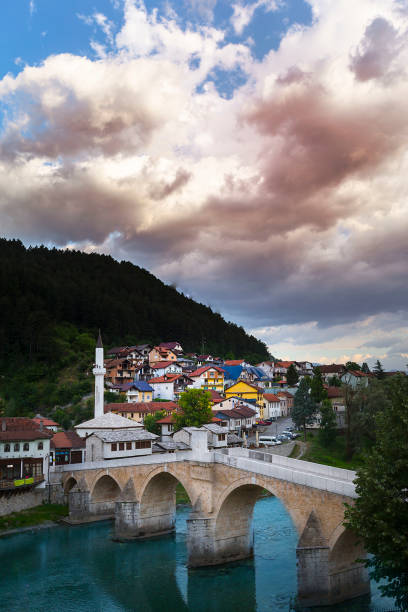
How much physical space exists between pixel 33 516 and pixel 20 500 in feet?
5.53

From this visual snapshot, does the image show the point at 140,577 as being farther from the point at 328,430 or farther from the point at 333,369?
the point at 333,369

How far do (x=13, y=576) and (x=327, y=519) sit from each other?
56.7ft

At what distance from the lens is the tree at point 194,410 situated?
52281 mm

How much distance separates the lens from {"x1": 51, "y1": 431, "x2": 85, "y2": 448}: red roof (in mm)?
43544

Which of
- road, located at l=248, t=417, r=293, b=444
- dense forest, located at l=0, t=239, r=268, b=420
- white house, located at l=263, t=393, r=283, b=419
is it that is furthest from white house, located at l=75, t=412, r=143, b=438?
white house, located at l=263, t=393, r=283, b=419

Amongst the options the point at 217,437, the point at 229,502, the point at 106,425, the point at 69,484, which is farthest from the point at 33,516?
the point at 229,502

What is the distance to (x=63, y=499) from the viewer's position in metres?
40.7

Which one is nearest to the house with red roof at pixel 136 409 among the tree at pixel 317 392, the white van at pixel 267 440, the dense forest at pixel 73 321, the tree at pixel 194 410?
the tree at pixel 194 410

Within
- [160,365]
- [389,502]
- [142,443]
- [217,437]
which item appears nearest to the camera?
[389,502]

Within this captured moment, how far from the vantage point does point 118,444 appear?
40.6 metres

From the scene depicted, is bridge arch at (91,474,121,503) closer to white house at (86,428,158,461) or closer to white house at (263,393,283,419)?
white house at (86,428,158,461)

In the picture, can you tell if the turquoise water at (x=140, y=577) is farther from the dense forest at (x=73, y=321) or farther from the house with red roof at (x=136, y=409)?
the dense forest at (x=73, y=321)

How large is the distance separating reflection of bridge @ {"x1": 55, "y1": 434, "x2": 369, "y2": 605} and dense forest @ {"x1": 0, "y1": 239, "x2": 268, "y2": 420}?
3358cm

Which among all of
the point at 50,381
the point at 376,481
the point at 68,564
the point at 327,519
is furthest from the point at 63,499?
the point at 50,381
